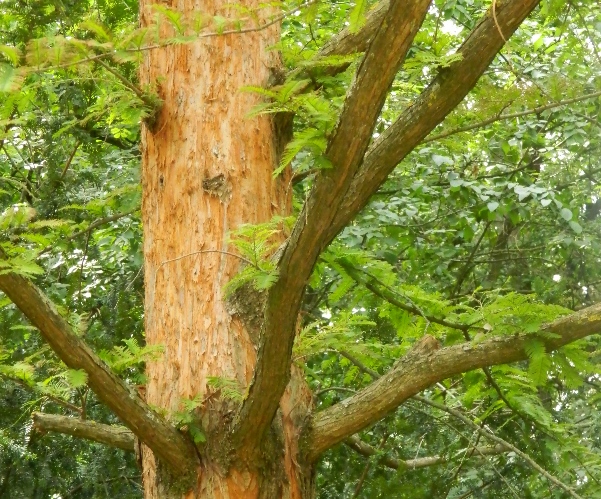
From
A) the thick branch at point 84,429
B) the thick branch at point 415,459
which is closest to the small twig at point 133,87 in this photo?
the thick branch at point 84,429

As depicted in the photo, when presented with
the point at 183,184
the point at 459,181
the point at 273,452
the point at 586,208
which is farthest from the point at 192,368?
the point at 586,208

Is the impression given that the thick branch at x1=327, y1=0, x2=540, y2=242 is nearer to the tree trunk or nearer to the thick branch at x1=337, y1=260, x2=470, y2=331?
the tree trunk

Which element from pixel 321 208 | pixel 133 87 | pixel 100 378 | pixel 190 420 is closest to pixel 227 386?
pixel 190 420

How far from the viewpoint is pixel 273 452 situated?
2998 mm

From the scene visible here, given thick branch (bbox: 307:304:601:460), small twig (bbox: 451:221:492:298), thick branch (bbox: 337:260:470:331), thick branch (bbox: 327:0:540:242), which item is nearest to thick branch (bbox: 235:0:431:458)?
thick branch (bbox: 327:0:540:242)

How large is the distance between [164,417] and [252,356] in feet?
1.21

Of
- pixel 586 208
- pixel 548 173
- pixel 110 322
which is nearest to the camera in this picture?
pixel 110 322

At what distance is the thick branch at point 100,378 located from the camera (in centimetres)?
245

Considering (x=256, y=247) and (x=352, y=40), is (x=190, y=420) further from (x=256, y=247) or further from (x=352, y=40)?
(x=352, y=40)

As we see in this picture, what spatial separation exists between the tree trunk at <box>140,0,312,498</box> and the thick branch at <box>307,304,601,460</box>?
0.28 metres

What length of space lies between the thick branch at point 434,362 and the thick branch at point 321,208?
0.36 m

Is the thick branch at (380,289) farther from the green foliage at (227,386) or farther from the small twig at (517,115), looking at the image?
the green foliage at (227,386)

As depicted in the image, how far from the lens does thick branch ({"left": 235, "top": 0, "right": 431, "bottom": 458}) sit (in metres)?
2.02

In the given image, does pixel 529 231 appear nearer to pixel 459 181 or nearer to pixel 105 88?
pixel 459 181
